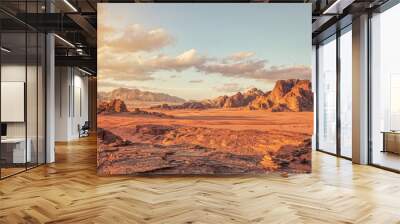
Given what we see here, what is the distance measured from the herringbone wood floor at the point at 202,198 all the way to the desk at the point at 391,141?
590 mm

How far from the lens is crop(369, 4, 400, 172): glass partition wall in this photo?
7184 millimetres

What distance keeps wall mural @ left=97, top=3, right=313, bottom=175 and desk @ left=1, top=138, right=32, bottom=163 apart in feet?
5.23

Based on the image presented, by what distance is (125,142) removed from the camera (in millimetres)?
6645

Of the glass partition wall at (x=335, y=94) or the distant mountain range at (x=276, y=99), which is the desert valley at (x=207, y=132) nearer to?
the distant mountain range at (x=276, y=99)

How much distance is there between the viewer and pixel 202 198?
4910 millimetres

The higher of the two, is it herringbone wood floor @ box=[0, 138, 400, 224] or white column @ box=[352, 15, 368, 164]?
white column @ box=[352, 15, 368, 164]

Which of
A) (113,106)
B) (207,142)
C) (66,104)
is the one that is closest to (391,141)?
(207,142)

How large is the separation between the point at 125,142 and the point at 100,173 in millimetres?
699

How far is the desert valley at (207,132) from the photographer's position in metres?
6.65

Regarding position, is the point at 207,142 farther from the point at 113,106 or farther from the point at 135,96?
the point at 113,106

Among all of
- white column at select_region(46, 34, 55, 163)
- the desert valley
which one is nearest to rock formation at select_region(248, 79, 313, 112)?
the desert valley

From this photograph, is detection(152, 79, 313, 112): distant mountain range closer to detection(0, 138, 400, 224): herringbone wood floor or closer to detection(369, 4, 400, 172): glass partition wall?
detection(0, 138, 400, 224): herringbone wood floor

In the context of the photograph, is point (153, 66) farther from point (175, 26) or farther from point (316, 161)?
point (316, 161)

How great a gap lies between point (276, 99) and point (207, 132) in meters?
1.37
